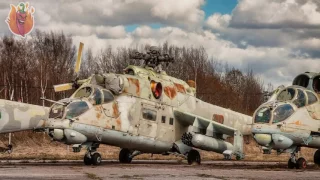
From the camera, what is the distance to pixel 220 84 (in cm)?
7488

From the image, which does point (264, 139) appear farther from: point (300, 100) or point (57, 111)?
point (57, 111)

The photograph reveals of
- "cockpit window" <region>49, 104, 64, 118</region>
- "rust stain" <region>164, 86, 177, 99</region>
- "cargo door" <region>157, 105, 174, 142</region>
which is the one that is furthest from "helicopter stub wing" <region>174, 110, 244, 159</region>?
"cockpit window" <region>49, 104, 64, 118</region>

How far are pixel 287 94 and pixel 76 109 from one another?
8.34 metres

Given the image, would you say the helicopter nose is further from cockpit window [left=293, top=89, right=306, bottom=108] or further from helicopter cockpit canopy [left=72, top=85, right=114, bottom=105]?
helicopter cockpit canopy [left=72, top=85, right=114, bottom=105]

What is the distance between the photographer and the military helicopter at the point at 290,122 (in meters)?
21.0

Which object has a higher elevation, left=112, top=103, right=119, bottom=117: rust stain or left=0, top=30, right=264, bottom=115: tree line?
left=0, top=30, right=264, bottom=115: tree line

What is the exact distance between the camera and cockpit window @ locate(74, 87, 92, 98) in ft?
74.7

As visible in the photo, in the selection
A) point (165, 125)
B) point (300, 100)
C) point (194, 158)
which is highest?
point (300, 100)

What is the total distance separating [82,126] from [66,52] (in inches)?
2138

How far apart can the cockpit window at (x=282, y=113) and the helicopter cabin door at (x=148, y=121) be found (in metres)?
6.08

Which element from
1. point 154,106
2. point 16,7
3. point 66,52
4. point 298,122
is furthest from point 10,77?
point 298,122

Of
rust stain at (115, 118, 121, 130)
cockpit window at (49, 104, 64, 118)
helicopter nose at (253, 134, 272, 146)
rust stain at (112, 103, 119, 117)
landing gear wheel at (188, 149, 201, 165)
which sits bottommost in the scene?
landing gear wheel at (188, 149, 201, 165)

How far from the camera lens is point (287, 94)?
22.2 m

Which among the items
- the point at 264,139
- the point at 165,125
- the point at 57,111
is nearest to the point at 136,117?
the point at 165,125
